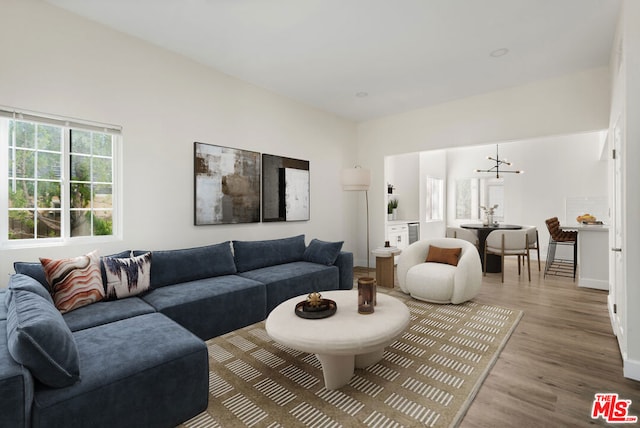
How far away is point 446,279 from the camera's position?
3.70 m

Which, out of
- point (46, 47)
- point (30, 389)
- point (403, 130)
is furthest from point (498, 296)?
point (46, 47)

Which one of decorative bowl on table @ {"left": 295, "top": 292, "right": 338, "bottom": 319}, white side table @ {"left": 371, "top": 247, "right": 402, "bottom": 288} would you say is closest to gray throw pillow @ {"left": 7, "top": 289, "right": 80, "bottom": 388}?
decorative bowl on table @ {"left": 295, "top": 292, "right": 338, "bottom": 319}

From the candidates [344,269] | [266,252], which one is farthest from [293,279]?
[344,269]

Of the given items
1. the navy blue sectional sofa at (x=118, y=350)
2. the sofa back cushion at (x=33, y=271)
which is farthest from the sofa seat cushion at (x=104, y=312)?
the sofa back cushion at (x=33, y=271)

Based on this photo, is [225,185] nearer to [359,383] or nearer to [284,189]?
[284,189]

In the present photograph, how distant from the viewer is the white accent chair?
3.69 meters

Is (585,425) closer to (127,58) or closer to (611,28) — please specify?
(611,28)

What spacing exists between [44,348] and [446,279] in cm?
355

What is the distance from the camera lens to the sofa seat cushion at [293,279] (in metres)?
3.37

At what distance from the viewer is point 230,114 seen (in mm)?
4102

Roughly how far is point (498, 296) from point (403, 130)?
3.06 meters

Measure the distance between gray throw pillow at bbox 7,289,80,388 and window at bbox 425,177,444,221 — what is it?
731 centimetres

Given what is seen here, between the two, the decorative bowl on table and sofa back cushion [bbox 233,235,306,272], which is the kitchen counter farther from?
the decorative bowl on table

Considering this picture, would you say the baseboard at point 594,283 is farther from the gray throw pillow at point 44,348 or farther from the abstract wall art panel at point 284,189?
the gray throw pillow at point 44,348
